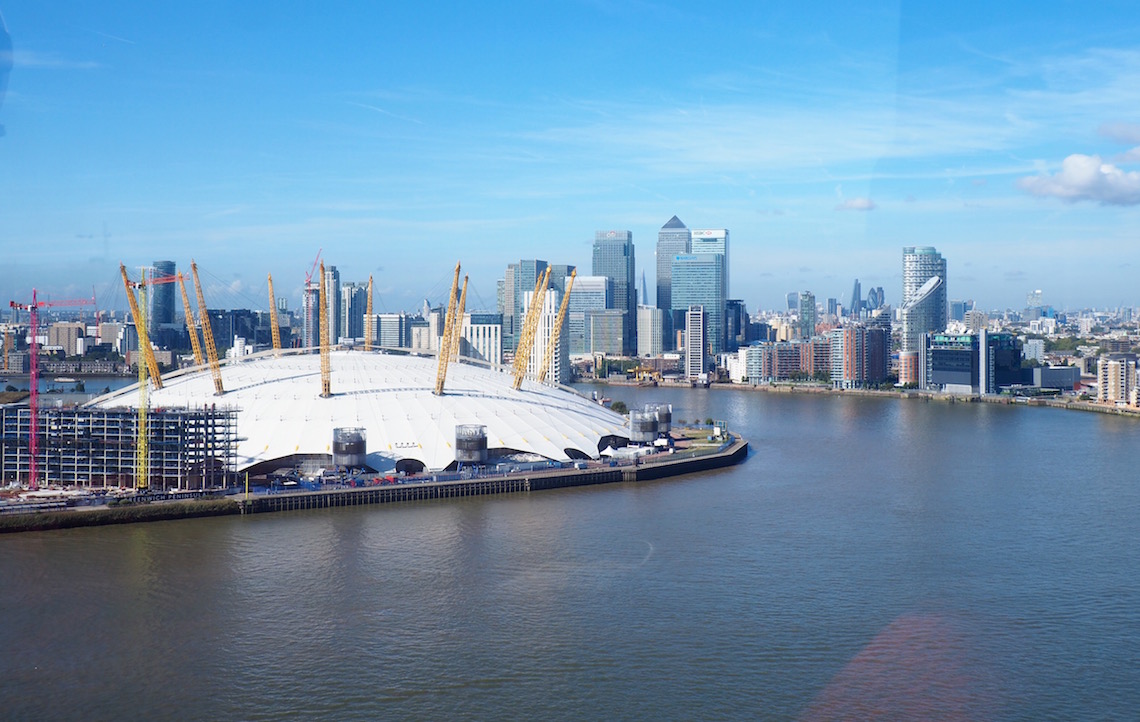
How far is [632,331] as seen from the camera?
5381 cm

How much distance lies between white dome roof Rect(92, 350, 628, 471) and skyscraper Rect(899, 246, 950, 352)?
105 ft

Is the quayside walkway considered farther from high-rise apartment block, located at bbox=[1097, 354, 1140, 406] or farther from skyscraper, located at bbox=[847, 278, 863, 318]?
skyscraper, located at bbox=[847, 278, 863, 318]

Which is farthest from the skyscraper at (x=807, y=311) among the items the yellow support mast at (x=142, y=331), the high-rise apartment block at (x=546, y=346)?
the yellow support mast at (x=142, y=331)

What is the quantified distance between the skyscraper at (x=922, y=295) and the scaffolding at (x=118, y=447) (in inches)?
1448

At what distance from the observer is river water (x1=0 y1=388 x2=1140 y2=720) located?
5.95m

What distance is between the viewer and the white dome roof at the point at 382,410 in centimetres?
1271

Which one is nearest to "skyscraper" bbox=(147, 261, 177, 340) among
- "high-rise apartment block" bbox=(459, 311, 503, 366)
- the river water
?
"high-rise apartment block" bbox=(459, 311, 503, 366)

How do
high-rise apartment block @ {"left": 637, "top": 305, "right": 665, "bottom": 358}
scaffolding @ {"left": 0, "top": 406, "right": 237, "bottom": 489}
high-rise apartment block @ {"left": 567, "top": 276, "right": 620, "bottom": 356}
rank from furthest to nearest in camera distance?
high-rise apartment block @ {"left": 567, "top": 276, "right": 620, "bottom": 356} → high-rise apartment block @ {"left": 637, "top": 305, "right": 665, "bottom": 358} → scaffolding @ {"left": 0, "top": 406, "right": 237, "bottom": 489}

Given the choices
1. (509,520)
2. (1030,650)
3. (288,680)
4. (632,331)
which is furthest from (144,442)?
(632,331)

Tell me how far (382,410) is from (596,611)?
6.74 metres

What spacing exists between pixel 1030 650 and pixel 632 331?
1859 inches

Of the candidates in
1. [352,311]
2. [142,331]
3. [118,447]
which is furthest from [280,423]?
[352,311]

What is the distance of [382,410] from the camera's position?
13555 mm

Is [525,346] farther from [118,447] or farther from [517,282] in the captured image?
[517,282]
